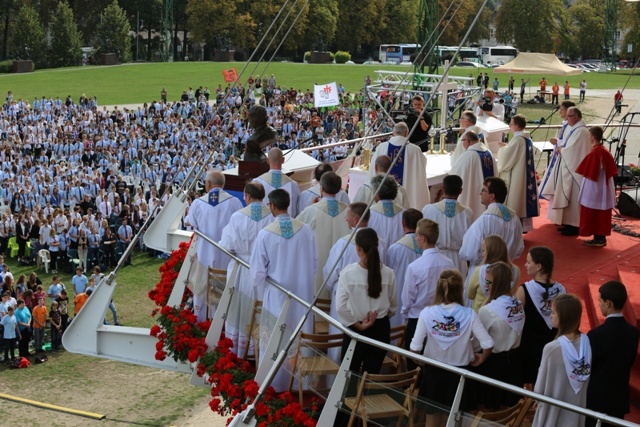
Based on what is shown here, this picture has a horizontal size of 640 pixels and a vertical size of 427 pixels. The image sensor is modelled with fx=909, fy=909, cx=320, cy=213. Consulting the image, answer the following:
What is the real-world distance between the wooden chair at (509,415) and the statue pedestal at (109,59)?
236 ft

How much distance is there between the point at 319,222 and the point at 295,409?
7.94ft

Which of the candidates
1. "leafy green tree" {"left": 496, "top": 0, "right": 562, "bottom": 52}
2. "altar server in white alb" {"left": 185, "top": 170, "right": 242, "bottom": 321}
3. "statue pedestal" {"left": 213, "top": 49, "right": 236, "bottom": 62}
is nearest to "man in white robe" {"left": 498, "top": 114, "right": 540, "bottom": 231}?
"altar server in white alb" {"left": 185, "top": 170, "right": 242, "bottom": 321}

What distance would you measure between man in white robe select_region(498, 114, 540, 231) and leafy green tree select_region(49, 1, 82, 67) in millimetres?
64812

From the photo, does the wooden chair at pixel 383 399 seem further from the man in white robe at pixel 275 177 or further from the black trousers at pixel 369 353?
the man in white robe at pixel 275 177

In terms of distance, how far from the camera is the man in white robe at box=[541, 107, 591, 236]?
Result: 11.4m

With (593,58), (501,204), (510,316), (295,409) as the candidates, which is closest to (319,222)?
(501,204)

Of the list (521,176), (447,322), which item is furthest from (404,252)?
(521,176)

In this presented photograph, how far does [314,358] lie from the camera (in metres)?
6.90

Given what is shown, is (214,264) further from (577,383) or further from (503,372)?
(577,383)

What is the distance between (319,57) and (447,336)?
3067 inches

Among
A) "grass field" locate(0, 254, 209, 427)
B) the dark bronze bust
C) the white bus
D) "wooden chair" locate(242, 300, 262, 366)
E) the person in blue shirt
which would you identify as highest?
the white bus

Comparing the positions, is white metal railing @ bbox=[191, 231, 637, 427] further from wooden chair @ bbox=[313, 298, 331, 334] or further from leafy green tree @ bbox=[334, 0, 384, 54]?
leafy green tree @ bbox=[334, 0, 384, 54]

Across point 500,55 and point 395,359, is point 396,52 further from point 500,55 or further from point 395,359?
point 395,359

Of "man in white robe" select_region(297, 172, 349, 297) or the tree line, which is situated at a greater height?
the tree line
